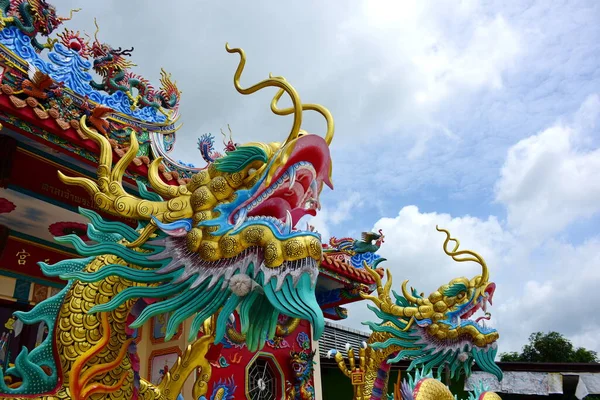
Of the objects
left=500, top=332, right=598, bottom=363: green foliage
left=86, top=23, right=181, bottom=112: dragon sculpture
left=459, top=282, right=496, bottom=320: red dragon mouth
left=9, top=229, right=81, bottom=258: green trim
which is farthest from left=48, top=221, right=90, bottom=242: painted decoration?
left=500, top=332, right=598, bottom=363: green foliage

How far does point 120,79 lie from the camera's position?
204 inches

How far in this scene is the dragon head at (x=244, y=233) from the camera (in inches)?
79.4

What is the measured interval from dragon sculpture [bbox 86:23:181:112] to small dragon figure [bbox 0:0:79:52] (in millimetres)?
377

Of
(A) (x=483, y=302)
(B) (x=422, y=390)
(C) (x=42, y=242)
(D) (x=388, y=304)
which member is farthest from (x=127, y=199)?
(A) (x=483, y=302)

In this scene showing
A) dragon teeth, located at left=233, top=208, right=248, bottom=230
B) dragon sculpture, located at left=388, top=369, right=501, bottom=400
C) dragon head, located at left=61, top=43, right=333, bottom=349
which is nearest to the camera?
dragon head, located at left=61, top=43, right=333, bottom=349

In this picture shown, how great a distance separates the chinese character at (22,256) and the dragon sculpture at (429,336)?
10.8ft

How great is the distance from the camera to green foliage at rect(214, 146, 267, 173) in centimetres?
227

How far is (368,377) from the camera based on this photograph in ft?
16.7

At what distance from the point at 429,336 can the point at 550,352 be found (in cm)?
2232

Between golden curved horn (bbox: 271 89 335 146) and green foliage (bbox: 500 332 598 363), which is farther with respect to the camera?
green foliage (bbox: 500 332 598 363)

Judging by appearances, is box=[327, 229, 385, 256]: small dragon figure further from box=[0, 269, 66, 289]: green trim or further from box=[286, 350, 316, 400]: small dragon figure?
box=[0, 269, 66, 289]: green trim

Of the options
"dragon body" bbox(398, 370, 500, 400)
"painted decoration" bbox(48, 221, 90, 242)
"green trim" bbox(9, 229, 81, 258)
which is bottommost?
"dragon body" bbox(398, 370, 500, 400)

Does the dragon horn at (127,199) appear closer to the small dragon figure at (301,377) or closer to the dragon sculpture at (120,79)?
the dragon sculpture at (120,79)

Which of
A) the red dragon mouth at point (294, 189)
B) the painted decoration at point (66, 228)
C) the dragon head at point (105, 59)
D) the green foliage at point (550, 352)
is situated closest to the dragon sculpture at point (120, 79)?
the dragon head at point (105, 59)
